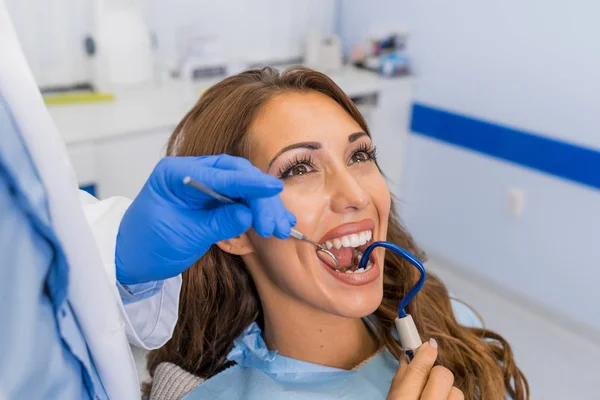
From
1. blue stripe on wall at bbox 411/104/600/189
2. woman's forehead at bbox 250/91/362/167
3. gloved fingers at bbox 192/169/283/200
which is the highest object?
gloved fingers at bbox 192/169/283/200

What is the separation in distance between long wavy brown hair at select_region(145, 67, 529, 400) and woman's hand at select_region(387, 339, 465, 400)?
0.19 m

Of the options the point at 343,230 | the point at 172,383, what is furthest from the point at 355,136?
the point at 172,383

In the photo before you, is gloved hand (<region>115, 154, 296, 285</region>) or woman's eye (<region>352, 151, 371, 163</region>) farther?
woman's eye (<region>352, 151, 371, 163</region>)

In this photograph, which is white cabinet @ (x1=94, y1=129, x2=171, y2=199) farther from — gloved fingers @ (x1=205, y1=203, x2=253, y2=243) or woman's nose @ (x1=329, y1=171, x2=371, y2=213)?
gloved fingers @ (x1=205, y1=203, x2=253, y2=243)

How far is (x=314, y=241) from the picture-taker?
1109 mm

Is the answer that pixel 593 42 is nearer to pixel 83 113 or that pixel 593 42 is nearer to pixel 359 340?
pixel 359 340

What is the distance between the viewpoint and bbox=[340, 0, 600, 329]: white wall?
7.80 feet

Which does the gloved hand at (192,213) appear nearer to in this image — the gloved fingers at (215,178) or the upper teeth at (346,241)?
the gloved fingers at (215,178)

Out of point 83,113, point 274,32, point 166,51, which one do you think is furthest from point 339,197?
point 274,32

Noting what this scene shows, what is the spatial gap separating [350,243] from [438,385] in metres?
0.28

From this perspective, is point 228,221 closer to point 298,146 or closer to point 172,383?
point 298,146

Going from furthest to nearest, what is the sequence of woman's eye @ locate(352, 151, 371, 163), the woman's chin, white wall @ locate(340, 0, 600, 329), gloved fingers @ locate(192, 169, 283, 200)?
white wall @ locate(340, 0, 600, 329), woman's eye @ locate(352, 151, 371, 163), the woman's chin, gloved fingers @ locate(192, 169, 283, 200)

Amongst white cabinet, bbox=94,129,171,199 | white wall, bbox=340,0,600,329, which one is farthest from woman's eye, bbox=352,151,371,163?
white wall, bbox=340,0,600,329

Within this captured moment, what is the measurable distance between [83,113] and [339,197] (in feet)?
4.47
